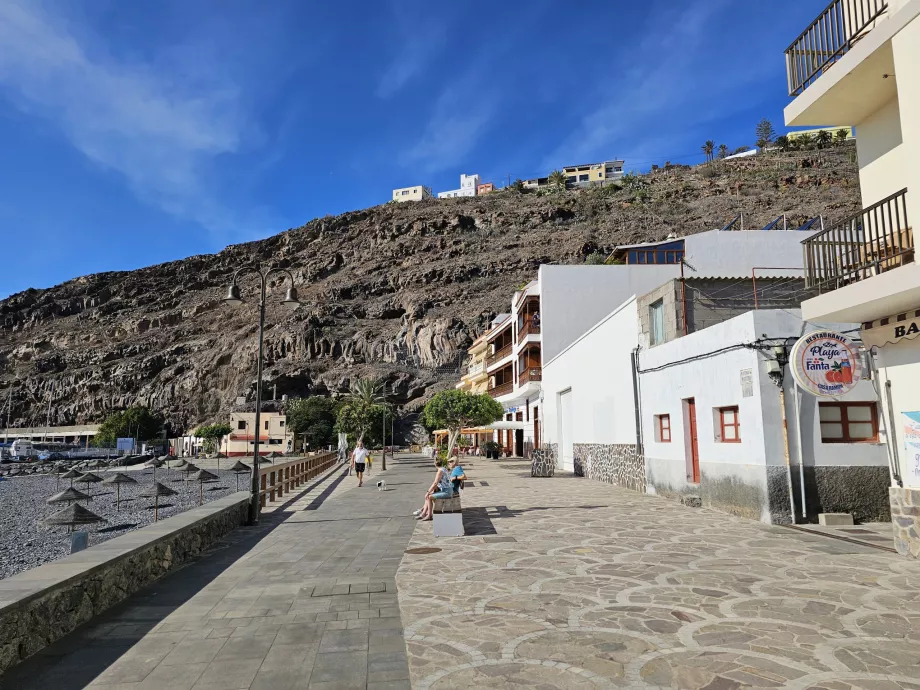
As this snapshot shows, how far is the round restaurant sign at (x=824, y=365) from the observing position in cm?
884

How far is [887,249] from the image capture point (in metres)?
7.44

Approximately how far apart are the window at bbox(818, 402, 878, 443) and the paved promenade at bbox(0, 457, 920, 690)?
234 centimetres

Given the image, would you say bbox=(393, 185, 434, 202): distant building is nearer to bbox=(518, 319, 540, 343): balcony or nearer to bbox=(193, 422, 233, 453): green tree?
bbox=(193, 422, 233, 453): green tree

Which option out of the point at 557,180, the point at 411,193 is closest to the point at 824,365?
the point at 557,180

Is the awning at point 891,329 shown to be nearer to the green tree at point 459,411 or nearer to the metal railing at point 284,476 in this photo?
the metal railing at point 284,476

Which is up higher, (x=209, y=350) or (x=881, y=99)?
(x=209, y=350)

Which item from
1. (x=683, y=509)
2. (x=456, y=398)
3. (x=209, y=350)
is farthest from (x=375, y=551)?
(x=209, y=350)

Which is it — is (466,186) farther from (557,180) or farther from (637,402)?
(637,402)

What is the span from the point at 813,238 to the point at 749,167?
105m

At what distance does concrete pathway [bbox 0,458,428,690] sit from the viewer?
4035 millimetres

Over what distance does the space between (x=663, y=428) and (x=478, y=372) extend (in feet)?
141

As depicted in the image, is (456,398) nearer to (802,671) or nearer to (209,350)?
(802,671)

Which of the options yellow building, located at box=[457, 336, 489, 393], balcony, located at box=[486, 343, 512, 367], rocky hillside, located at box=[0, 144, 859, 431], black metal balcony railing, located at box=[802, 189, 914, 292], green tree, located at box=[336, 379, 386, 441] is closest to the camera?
black metal balcony railing, located at box=[802, 189, 914, 292]

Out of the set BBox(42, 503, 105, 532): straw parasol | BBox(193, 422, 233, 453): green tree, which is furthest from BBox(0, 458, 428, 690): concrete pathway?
BBox(193, 422, 233, 453): green tree
